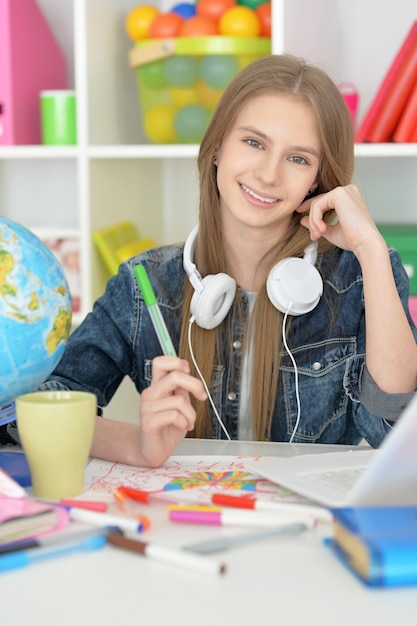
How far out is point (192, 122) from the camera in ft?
7.77

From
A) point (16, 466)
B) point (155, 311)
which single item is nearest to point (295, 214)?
point (155, 311)

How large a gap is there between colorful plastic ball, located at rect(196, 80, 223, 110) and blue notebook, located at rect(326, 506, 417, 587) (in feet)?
5.65

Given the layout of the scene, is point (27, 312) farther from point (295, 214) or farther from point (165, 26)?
point (165, 26)

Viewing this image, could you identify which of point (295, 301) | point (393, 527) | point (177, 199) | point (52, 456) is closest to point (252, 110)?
point (295, 301)

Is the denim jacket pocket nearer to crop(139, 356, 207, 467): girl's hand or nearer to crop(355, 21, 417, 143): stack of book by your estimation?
crop(139, 356, 207, 467): girl's hand

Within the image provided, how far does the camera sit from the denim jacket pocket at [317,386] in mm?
1504

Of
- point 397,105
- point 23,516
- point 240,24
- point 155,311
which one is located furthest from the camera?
point 240,24

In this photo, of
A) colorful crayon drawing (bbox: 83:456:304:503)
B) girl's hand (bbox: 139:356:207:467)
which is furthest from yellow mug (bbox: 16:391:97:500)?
girl's hand (bbox: 139:356:207:467)

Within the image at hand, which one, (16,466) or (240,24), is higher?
(240,24)

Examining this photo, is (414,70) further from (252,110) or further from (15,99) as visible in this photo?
(15,99)

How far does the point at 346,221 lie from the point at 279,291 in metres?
0.16

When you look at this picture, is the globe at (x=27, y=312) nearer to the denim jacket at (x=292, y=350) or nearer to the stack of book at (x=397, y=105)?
the denim jacket at (x=292, y=350)

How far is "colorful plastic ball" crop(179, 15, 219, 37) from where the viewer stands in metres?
2.32

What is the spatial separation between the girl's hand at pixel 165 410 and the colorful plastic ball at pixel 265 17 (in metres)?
1.49
